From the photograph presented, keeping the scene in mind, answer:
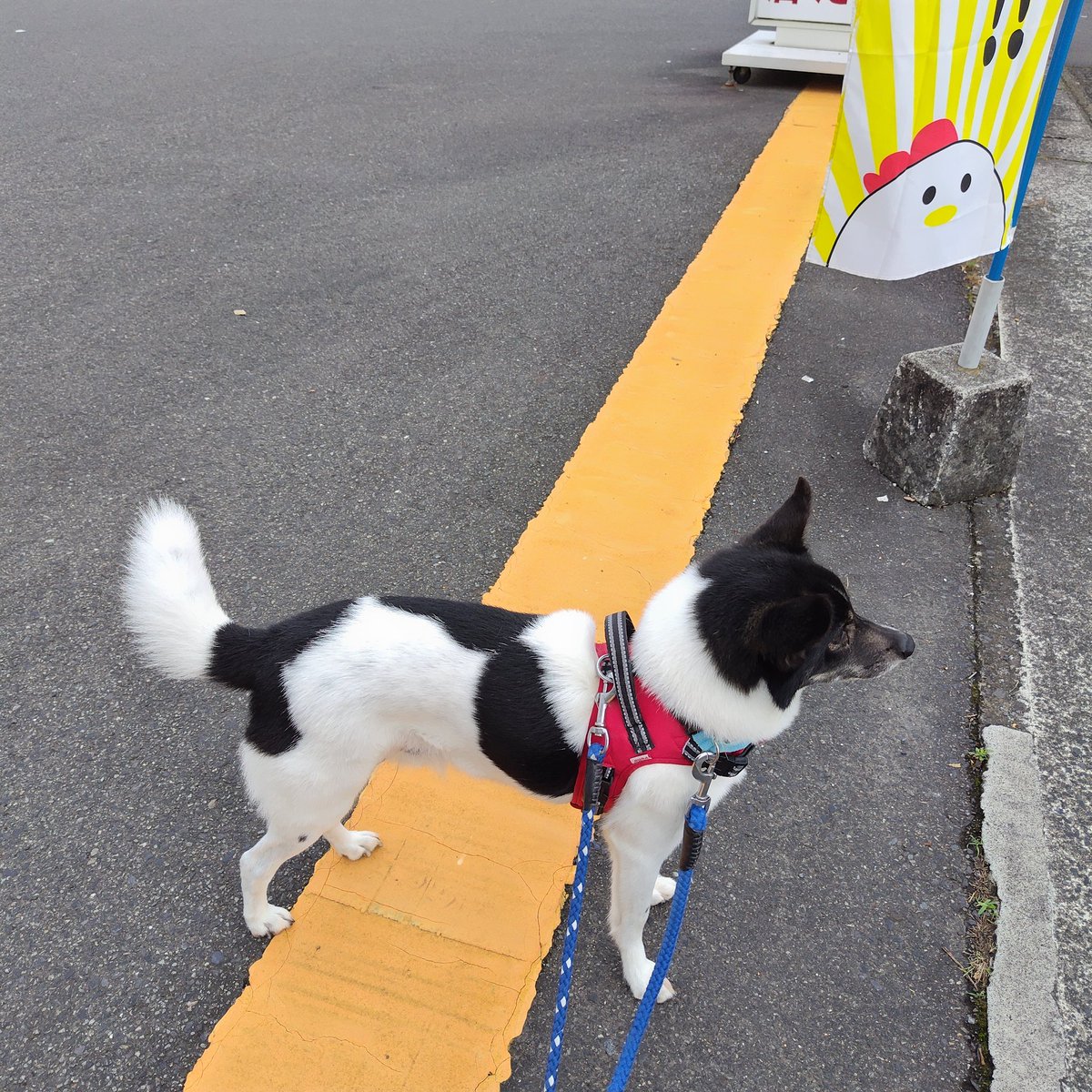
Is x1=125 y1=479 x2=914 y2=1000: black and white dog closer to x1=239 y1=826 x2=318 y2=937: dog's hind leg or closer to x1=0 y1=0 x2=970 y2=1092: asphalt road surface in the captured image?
x1=239 y1=826 x2=318 y2=937: dog's hind leg

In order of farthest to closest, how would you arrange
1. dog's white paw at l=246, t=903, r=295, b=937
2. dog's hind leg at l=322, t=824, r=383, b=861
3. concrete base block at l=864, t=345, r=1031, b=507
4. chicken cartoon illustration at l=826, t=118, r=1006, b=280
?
concrete base block at l=864, t=345, r=1031, b=507
chicken cartoon illustration at l=826, t=118, r=1006, b=280
dog's hind leg at l=322, t=824, r=383, b=861
dog's white paw at l=246, t=903, r=295, b=937

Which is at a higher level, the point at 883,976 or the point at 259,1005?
the point at 259,1005

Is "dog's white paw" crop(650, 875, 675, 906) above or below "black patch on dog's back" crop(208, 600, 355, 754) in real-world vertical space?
below

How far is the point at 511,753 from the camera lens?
2025mm

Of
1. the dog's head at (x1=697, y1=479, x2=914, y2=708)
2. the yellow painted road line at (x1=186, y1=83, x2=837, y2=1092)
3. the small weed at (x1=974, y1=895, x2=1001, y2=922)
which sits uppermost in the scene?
the dog's head at (x1=697, y1=479, x2=914, y2=708)

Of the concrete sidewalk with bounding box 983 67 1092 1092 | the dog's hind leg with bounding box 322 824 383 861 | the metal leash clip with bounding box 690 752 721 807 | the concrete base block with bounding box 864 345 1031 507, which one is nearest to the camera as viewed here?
the metal leash clip with bounding box 690 752 721 807

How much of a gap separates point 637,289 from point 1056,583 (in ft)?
10.1

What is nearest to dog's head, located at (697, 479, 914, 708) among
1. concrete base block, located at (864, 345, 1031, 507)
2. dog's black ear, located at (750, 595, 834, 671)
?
dog's black ear, located at (750, 595, 834, 671)

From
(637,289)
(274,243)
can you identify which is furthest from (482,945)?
(274,243)

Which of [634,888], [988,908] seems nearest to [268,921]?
[634,888]

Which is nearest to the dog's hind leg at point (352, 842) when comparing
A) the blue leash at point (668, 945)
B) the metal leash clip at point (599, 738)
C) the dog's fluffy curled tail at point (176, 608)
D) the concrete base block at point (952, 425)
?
the dog's fluffy curled tail at point (176, 608)

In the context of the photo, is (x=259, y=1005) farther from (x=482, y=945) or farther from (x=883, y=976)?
(x=883, y=976)

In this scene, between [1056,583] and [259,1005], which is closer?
[259,1005]

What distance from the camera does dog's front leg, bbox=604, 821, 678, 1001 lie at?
2064 mm
